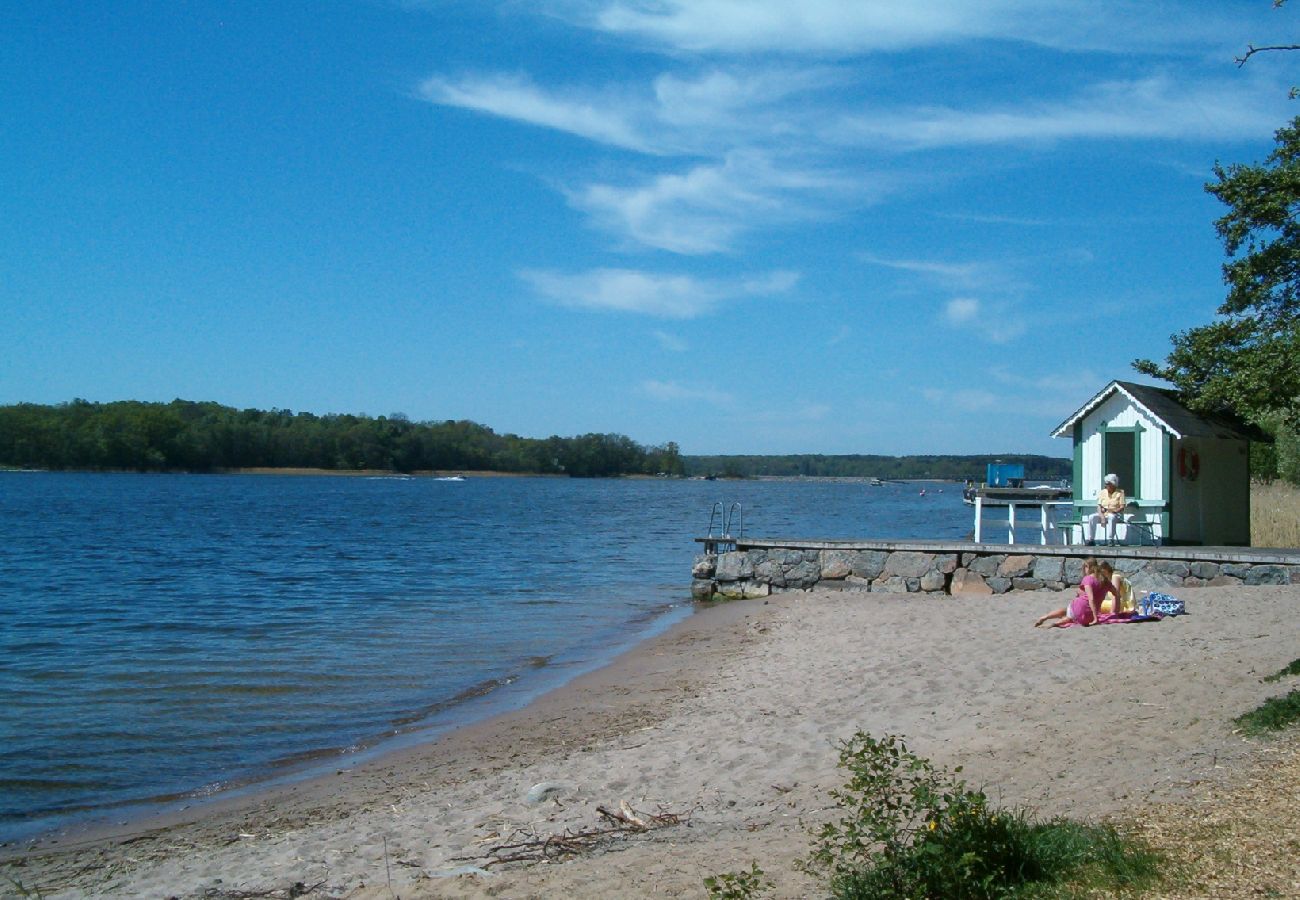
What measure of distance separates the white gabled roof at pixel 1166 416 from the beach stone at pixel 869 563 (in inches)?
153

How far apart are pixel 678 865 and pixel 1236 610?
1041cm

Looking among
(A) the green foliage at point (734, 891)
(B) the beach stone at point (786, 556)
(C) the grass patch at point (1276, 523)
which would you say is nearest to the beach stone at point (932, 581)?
(B) the beach stone at point (786, 556)

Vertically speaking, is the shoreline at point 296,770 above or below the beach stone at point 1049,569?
below

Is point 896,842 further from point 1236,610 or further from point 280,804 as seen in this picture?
point 1236,610

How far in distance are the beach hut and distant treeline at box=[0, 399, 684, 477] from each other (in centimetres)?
11304

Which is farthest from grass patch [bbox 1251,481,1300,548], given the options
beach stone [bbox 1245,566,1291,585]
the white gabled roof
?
beach stone [bbox 1245,566,1291,585]

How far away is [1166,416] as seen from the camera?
17469 mm

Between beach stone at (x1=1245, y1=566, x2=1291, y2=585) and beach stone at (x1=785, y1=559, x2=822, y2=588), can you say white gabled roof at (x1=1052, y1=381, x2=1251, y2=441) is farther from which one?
beach stone at (x1=785, y1=559, x2=822, y2=588)

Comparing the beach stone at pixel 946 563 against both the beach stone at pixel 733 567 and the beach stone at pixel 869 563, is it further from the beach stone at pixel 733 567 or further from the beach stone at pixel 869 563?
the beach stone at pixel 733 567

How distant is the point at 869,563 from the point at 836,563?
2.10ft

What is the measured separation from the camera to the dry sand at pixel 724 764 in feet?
19.0

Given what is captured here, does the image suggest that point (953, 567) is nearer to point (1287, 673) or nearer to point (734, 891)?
point (1287, 673)

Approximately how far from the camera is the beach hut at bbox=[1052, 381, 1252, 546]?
1761 centimetres

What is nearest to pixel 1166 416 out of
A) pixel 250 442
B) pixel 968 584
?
pixel 968 584
